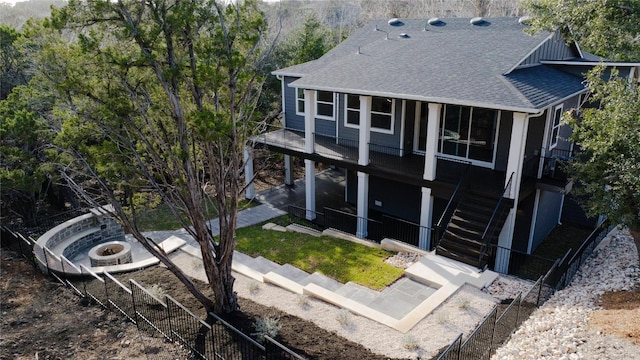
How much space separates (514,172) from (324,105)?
8399 millimetres

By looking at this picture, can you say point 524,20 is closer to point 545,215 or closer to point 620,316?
point 545,215

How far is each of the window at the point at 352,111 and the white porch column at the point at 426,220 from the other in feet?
15.1

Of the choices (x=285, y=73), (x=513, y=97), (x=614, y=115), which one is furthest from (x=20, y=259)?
(x=614, y=115)

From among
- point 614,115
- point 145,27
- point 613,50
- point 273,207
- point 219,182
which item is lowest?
point 273,207

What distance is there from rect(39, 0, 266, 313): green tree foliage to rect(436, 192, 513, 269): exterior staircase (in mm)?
6284

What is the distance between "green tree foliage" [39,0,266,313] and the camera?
7.66 metres

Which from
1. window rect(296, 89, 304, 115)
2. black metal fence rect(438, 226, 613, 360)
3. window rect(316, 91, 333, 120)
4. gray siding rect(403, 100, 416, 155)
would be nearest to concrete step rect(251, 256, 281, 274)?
black metal fence rect(438, 226, 613, 360)

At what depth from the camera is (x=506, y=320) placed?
28.5 feet

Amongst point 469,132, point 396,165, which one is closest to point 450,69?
point 469,132

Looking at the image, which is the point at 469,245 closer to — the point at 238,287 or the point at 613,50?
the point at 238,287

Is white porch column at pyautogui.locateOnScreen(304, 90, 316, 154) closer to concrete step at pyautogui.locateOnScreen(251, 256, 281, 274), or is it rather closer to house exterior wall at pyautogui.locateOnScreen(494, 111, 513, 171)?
concrete step at pyautogui.locateOnScreen(251, 256, 281, 274)

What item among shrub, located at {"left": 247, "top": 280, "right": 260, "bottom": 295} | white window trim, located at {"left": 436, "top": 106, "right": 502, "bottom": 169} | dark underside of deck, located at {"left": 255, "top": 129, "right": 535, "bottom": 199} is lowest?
shrub, located at {"left": 247, "top": 280, "right": 260, "bottom": 295}

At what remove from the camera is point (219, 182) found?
8.85m

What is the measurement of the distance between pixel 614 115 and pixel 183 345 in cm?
1041
